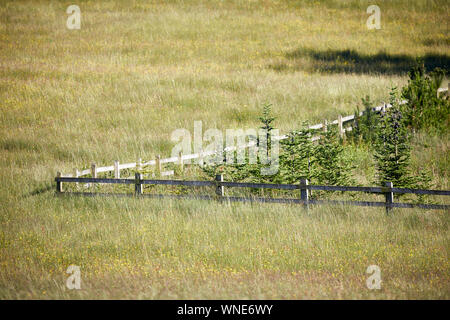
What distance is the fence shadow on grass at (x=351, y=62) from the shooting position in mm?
41906

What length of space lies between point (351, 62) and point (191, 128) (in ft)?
69.2

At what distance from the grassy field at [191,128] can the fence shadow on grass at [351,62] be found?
22cm

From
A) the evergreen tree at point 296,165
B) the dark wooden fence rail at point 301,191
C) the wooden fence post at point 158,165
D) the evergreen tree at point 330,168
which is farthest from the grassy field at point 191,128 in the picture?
the wooden fence post at point 158,165

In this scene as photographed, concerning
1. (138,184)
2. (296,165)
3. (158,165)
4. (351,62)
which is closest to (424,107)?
(296,165)

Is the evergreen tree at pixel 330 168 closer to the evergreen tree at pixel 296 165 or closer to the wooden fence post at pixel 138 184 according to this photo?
the evergreen tree at pixel 296 165

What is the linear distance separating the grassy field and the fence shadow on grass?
220mm

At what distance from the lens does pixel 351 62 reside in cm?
4438

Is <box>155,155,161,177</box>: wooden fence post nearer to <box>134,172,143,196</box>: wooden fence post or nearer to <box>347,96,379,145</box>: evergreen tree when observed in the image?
<box>134,172,143,196</box>: wooden fence post

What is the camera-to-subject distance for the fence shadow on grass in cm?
4191

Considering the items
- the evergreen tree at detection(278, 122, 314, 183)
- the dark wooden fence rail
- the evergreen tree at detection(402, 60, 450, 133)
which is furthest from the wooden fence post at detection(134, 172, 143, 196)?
the evergreen tree at detection(402, 60, 450, 133)

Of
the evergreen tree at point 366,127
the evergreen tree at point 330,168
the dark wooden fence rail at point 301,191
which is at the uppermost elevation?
the evergreen tree at point 366,127

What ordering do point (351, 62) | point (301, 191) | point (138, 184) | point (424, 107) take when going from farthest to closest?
point (351, 62)
point (424, 107)
point (138, 184)
point (301, 191)

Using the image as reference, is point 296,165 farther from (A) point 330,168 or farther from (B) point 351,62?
(B) point 351,62

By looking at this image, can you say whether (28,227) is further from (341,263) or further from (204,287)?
(341,263)
